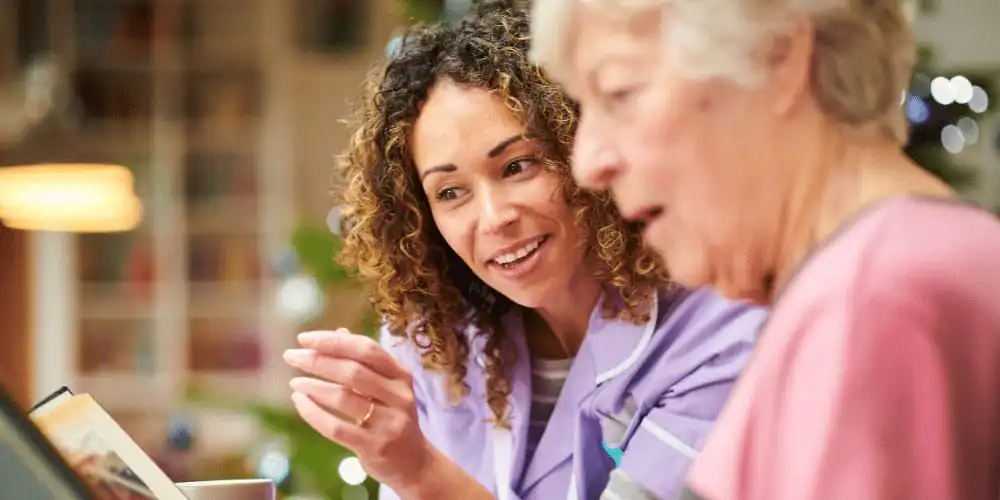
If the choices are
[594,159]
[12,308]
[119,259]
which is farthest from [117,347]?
[594,159]

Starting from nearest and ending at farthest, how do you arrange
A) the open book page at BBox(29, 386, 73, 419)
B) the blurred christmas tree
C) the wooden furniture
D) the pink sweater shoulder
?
the pink sweater shoulder
the open book page at BBox(29, 386, 73, 419)
the blurred christmas tree
the wooden furniture

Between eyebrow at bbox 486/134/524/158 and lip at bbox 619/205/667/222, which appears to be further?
eyebrow at bbox 486/134/524/158

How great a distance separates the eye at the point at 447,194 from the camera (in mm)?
640

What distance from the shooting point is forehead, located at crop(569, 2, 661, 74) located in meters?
0.41

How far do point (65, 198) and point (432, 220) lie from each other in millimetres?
1359

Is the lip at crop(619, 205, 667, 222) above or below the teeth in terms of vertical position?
above

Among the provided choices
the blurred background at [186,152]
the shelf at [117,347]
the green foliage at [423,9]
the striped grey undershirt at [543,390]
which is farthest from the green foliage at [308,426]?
the shelf at [117,347]

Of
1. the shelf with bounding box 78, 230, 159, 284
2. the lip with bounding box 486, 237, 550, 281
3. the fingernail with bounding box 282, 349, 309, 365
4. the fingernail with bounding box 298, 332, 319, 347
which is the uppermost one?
the lip with bounding box 486, 237, 550, 281

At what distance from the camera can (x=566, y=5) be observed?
43cm

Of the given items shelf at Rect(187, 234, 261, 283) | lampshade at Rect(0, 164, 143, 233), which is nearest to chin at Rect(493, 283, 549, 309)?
lampshade at Rect(0, 164, 143, 233)

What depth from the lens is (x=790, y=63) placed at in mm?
402

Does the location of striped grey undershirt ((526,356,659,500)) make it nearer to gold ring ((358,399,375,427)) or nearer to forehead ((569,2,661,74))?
gold ring ((358,399,375,427))

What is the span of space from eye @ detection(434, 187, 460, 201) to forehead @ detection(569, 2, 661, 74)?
0.70 ft

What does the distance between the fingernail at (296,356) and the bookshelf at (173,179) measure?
6.73ft
